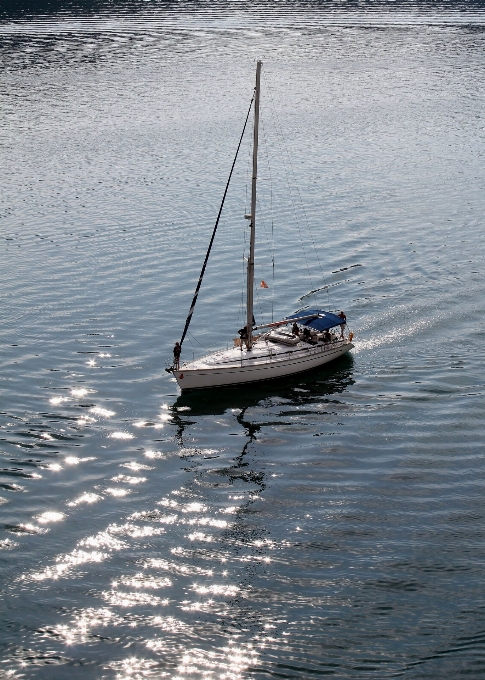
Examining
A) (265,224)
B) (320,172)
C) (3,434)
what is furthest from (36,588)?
(320,172)

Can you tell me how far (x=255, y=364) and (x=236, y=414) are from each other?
401 cm

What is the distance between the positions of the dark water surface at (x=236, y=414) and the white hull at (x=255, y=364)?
108 centimetres

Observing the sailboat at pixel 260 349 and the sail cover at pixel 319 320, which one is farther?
the sail cover at pixel 319 320

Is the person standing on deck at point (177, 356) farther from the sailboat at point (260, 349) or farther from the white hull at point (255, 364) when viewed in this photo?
the white hull at point (255, 364)

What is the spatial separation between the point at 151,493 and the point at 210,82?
11034 centimetres

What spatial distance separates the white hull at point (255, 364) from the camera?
60.1m

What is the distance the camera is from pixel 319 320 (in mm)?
64938

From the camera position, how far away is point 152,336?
68.5 m

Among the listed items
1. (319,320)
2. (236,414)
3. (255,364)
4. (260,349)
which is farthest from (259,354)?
(319,320)

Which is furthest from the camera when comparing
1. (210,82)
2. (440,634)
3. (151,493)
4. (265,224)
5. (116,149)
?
(210,82)

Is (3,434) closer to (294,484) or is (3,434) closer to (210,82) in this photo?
(294,484)

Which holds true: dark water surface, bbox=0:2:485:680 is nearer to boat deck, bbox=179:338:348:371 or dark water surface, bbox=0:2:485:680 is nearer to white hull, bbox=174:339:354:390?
white hull, bbox=174:339:354:390

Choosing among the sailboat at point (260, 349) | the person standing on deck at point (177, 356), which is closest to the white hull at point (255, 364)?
the sailboat at point (260, 349)

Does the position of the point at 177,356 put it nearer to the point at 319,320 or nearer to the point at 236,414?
the point at 236,414
